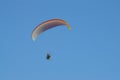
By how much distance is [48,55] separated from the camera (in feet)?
173

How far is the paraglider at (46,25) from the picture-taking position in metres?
50.7

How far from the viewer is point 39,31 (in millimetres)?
52031

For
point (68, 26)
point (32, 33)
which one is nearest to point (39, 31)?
point (32, 33)

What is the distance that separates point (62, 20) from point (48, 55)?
209 inches

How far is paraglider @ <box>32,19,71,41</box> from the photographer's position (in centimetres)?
5066

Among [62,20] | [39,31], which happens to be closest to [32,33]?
[39,31]

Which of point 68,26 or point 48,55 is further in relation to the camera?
point 48,55

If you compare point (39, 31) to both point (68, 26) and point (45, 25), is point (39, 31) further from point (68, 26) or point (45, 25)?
point (68, 26)

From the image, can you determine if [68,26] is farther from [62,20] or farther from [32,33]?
[32,33]

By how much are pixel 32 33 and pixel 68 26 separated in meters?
5.31

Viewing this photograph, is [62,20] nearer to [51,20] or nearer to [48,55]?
[51,20]

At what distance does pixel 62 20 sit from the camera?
5034cm

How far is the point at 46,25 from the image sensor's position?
51531 millimetres

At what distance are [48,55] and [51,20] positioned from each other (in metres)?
4.86
